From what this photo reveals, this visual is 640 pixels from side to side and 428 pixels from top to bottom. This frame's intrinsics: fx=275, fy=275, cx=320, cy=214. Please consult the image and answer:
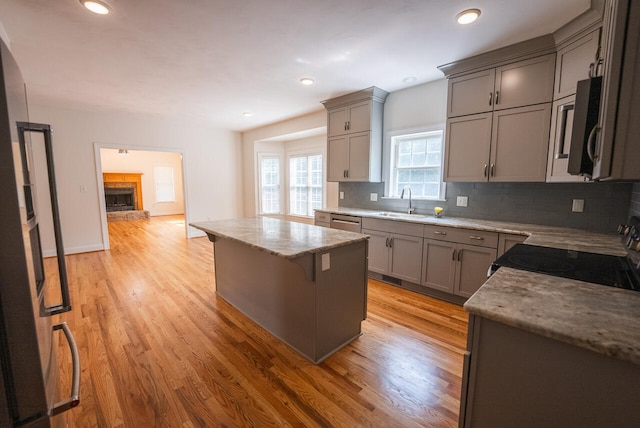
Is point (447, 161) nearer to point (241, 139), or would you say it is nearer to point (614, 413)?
point (614, 413)

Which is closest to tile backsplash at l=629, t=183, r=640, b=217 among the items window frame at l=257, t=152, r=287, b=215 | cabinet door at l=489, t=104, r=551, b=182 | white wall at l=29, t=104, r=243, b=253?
cabinet door at l=489, t=104, r=551, b=182

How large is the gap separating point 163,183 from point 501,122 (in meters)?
11.1

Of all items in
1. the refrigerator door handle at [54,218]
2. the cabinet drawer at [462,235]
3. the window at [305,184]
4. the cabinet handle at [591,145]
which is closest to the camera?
the refrigerator door handle at [54,218]

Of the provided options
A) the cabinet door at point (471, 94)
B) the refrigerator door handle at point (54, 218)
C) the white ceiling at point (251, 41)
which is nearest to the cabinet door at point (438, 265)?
the cabinet door at point (471, 94)

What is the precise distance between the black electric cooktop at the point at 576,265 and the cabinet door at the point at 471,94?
1683 millimetres

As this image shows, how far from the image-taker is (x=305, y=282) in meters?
2.01

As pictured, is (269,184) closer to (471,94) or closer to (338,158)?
(338,158)

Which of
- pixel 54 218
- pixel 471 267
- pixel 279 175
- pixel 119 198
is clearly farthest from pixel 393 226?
pixel 119 198

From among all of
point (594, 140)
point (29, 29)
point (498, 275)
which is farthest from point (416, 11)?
point (29, 29)

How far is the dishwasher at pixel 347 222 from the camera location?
3680mm

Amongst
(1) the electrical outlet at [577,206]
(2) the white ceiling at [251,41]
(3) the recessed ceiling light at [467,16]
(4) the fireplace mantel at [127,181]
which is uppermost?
(2) the white ceiling at [251,41]

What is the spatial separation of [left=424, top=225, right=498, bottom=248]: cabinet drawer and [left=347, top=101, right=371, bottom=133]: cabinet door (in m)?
1.68

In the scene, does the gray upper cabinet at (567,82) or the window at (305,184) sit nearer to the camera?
the gray upper cabinet at (567,82)

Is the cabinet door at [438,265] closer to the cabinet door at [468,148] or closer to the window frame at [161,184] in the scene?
the cabinet door at [468,148]
